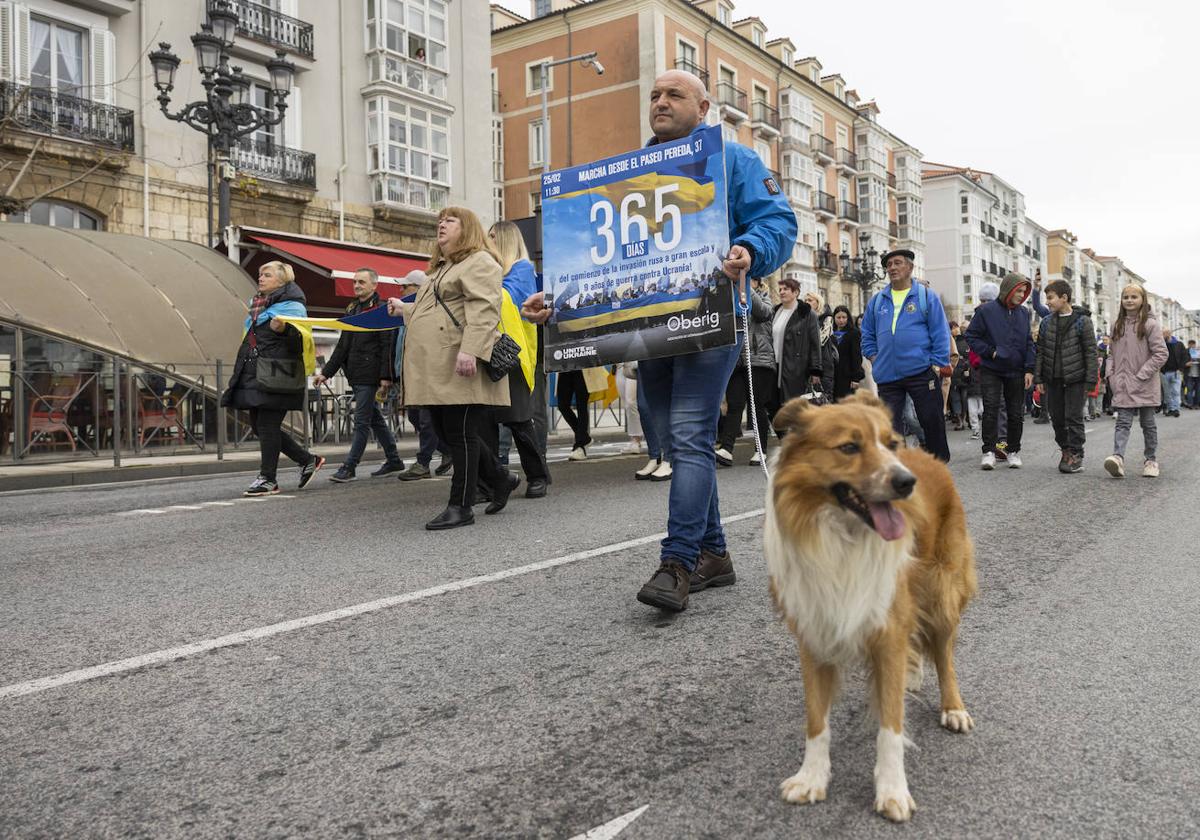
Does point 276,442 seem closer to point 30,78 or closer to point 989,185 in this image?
point 30,78

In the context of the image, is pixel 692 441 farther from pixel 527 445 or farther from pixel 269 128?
pixel 269 128

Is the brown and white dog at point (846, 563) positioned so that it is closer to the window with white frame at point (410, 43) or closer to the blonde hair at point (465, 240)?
the blonde hair at point (465, 240)

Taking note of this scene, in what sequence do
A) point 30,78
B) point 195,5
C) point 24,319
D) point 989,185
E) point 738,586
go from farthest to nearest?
1. point 989,185
2. point 195,5
3. point 30,78
4. point 24,319
5. point 738,586

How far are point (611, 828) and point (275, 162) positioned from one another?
23571mm

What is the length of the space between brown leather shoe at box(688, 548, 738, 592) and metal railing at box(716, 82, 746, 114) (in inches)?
1652

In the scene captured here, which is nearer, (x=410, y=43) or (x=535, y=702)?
(x=535, y=702)

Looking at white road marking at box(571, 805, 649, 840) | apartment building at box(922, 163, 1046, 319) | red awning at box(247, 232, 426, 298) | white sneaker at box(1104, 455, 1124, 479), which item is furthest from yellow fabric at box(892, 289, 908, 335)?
apartment building at box(922, 163, 1046, 319)

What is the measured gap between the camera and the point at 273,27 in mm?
23344

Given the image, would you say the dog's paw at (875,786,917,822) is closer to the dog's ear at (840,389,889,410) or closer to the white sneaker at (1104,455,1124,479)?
the dog's ear at (840,389,889,410)

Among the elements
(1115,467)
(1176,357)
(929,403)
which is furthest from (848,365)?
(1176,357)

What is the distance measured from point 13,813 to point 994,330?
989 cm

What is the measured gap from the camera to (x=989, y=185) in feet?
280

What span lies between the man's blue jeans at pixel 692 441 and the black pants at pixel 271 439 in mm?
5302

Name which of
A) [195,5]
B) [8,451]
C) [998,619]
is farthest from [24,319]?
[998,619]
